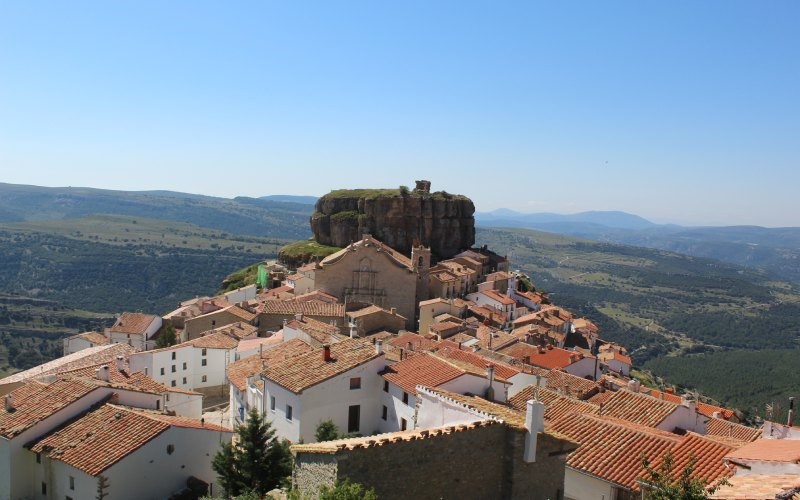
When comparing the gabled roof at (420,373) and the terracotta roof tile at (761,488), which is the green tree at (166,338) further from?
the terracotta roof tile at (761,488)

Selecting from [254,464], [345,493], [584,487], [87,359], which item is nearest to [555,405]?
[584,487]

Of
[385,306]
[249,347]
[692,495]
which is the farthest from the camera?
[385,306]

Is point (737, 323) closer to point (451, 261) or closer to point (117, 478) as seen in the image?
point (451, 261)

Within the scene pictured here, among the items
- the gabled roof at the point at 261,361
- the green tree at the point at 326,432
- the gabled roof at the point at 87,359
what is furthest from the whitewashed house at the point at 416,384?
the gabled roof at the point at 87,359

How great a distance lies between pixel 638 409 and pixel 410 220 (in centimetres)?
6676

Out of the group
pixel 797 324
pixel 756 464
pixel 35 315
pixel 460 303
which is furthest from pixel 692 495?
pixel 797 324

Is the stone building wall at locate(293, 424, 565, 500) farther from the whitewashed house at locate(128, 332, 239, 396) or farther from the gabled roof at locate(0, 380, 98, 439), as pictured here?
the whitewashed house at locate(128, 332, 239, 396)

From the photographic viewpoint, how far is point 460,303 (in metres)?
66.2

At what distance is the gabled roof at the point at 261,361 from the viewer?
28.7m

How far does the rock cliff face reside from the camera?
88938mm

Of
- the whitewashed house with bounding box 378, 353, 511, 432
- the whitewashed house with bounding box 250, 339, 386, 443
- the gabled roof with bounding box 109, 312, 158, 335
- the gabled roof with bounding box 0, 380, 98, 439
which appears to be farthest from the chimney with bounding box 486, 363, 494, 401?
the gabled roof with bounding box 109, 312, 158, 335

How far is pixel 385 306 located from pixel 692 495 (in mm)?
56723

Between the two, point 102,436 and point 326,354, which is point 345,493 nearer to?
point 326,354

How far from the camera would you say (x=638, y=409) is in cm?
2314
